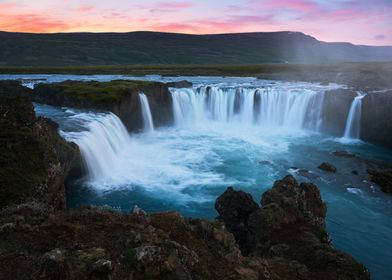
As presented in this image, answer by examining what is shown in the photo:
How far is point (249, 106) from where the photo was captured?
56.7m

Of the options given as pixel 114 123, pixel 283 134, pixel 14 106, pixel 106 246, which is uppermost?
pixel 14 106

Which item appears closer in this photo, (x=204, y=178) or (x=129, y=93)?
(x=204, y=178)

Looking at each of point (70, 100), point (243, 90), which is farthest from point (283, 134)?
point (70, 100)

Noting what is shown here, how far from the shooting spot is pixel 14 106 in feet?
61.6

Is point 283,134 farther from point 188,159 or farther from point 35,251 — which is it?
point 35,251

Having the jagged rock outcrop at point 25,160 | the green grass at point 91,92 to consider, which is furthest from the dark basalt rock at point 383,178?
the green grass at point 91,92

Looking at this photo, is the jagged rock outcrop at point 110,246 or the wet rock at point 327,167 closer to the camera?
the jagged rock outcrop at point 110,246

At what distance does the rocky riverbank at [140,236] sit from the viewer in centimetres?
866

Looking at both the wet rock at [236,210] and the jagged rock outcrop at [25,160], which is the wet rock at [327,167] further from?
the jagged rock outcrop at [25,160]

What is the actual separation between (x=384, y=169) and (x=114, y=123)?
25220 mm

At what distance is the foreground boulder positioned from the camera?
11.7 m

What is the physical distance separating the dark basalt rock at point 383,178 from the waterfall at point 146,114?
26.6 m

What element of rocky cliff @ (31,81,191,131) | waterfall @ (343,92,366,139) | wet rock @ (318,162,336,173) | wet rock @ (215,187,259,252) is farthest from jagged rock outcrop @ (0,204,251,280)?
waterfall @ (343,92,366,139)

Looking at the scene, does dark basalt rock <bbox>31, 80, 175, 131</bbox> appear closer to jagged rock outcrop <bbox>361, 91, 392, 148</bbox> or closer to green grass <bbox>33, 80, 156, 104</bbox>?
green grass <bbox>33, 80, 156, 104</bbox>
